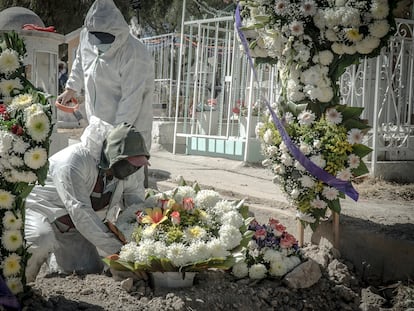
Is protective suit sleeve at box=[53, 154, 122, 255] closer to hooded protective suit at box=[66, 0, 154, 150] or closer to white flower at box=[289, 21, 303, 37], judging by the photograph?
hooded protective suit at box=[66, 0, 154, 150]

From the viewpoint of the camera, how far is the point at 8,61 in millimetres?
3039

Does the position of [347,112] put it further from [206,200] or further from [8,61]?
[8,61]

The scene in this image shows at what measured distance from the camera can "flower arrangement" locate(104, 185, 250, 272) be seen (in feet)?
10.7

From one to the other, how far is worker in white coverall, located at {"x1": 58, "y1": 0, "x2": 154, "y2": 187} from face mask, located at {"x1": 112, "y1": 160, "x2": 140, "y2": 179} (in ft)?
3.93

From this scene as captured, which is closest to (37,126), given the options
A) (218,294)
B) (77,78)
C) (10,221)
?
(10,221)

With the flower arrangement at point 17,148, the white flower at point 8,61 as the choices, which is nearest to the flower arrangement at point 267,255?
the flower arrangement at point 17,148

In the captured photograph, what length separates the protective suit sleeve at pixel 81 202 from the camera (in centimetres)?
353

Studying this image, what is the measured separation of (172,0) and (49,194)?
16250mm

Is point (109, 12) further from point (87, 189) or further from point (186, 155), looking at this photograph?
point (186, 155)

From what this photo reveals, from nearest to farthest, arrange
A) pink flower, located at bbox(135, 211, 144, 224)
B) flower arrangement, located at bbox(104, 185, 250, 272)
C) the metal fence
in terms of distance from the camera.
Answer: flower arrangement, located at bbox(104, 185, 250, 272) < pink flower, located at bbox(135, 211, 144, 224) < the metal fence

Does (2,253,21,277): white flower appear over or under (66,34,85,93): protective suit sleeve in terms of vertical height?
under

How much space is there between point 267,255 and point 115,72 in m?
2.12

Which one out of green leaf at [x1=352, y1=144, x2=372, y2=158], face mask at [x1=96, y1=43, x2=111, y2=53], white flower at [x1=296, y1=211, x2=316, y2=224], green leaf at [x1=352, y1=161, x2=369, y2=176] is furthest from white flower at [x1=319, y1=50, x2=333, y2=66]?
face mask at [x1=96, y1=43, x2=111, y2=53]

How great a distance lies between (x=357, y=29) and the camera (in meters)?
3.96
